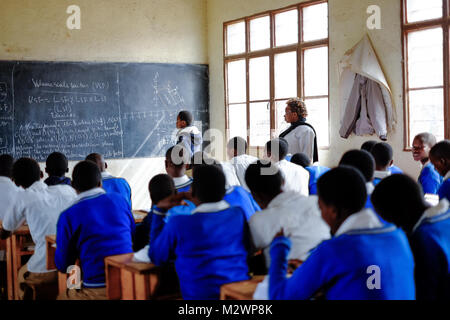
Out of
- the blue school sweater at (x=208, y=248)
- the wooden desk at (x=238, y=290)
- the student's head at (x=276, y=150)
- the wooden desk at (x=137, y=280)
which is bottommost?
the wooden desk at (x=137, y=280)

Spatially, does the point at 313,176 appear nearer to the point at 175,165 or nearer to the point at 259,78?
the point at 175,165

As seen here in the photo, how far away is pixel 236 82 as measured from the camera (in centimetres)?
747

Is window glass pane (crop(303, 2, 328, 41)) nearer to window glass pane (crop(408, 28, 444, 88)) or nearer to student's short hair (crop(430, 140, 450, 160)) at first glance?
window glass pane (crop(408, 28, 444, 88))

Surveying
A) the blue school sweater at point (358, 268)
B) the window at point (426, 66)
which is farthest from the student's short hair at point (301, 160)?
the blue school sweater at point (358, 268)

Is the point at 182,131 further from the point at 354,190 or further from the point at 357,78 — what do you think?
the point at 354,190

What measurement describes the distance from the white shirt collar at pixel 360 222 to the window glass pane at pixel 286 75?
5161mm

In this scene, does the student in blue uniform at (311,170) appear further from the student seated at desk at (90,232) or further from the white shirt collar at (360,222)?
the white shirt collar at (360,222)

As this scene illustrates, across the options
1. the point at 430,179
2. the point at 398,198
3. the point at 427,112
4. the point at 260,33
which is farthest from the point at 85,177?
the point at 260,33

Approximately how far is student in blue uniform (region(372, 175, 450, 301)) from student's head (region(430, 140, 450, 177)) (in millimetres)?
1443

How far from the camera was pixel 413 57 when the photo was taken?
5.36m

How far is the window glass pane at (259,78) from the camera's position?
6992 millimetres

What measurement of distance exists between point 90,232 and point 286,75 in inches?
180

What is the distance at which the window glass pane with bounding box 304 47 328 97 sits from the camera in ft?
20.5
